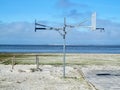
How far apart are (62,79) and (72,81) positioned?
1.65 meters

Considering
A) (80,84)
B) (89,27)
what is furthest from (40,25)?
(80,84)

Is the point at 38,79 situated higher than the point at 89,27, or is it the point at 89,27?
the point at 89,27

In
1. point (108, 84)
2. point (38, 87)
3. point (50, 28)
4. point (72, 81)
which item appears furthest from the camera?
point (50, 28)

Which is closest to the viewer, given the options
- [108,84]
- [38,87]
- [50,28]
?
[38,87]

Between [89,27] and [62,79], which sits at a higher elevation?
[89,27]

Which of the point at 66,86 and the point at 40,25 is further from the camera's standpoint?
the point at 40,25

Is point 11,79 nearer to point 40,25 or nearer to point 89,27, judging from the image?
point 40,25

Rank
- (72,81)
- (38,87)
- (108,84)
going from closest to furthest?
(38,87) → (108,84) → (72,81)

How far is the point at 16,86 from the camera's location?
976 inches

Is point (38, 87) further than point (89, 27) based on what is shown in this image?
No

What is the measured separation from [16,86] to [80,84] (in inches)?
179

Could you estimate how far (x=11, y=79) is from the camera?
29.0 metres

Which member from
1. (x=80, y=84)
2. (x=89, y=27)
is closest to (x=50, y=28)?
(x=89, y=27)

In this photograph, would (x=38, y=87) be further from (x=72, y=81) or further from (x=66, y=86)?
(x=72, y=81)
